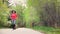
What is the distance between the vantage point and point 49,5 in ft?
4.05

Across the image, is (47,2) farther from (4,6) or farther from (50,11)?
(4,6)

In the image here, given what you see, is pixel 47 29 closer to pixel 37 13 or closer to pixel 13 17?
pixel 37 13

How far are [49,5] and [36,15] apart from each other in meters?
0.14

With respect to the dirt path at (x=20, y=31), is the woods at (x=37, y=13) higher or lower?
higher

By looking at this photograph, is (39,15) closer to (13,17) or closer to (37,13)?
(37,13)

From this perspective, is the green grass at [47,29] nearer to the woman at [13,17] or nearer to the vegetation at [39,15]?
the vegetation at [39,15]

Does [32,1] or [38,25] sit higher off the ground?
[32,1]

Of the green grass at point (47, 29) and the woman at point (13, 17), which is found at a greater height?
the woman at point (13, 17)

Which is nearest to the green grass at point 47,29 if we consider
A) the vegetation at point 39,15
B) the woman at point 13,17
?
the vegetation at point 39,15

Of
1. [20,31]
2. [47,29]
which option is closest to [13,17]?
[20,31]

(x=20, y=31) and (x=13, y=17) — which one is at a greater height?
(x=13, y=17)

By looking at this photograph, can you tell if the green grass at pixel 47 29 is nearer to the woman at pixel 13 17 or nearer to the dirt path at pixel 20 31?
the dirt path at pixel 20 31

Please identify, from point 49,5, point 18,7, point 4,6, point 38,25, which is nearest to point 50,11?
point 49,5

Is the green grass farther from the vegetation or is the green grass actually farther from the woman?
the woman
